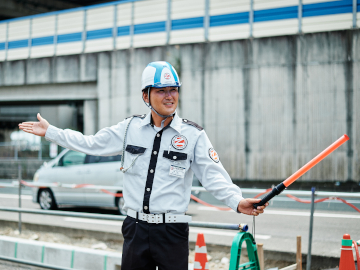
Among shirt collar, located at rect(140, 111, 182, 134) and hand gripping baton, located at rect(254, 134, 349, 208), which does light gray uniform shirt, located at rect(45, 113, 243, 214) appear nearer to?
shirt collar, located at rect(140, 111, 182, 134)

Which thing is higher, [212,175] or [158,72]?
[158,72]

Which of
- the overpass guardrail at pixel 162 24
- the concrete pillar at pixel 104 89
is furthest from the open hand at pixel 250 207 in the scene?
the concrete pillar at pixel 104 89

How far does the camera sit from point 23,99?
21.9m

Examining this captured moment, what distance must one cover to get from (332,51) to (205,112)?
5491 millimetres

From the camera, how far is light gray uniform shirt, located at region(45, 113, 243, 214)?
2605 millimetres

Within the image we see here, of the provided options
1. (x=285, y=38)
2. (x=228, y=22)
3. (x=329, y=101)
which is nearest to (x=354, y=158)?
(x=329, y=101)

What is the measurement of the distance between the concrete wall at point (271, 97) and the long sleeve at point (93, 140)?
1351 cm

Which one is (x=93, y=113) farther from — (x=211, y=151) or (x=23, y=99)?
(x=211, y=151)

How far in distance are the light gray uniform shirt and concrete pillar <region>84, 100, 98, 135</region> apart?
1750 cm

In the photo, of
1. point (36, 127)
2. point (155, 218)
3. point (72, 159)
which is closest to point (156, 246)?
point (155, 218)

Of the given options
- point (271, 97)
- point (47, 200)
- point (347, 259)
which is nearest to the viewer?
point (347, 259)

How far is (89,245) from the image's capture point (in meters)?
7.00

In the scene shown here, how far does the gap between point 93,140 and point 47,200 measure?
793 cm

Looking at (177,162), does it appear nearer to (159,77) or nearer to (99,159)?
(159,77)
